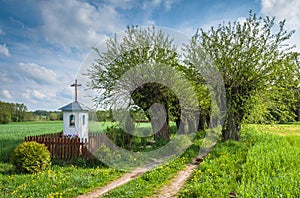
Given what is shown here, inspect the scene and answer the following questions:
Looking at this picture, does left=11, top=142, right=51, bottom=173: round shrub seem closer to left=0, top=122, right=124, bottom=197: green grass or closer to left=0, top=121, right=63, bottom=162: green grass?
left=0, top=122, right=124, bottom=197: green grass

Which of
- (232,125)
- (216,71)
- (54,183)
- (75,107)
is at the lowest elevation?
(54,183)

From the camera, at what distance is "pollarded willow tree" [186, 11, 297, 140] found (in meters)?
13.6

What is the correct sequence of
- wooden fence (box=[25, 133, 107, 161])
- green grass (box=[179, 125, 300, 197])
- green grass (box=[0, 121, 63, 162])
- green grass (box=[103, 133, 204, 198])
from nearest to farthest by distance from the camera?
green grass (box=[179, 125, 300, 197])
green grass (box=[103, 133, 204, 198])
wooden fence (box=[25, 133, 107, 161])
green grass (box=[0, 121, 63, 162])

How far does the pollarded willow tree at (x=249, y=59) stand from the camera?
44.7ft

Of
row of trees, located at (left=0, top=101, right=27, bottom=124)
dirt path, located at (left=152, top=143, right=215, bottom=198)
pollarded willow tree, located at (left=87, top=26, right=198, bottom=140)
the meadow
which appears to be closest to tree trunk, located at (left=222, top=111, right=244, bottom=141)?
pollarded willow tree, located at (left=87, top=26, right=198, bottom=140)

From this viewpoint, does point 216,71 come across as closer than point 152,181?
No

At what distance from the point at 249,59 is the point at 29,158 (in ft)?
39.5

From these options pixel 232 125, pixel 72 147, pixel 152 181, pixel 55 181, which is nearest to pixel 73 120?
pixel 72 147

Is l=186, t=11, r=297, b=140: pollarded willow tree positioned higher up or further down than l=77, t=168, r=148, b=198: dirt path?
higher up

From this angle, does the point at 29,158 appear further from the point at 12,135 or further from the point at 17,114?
the point at 17,114

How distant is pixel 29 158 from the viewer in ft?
30.4

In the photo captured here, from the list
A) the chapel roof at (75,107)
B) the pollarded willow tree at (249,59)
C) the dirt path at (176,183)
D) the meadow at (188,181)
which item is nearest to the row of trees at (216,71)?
the pollarded willow tree at (249,59)

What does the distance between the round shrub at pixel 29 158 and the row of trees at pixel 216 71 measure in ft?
19.9

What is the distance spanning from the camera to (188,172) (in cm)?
909
